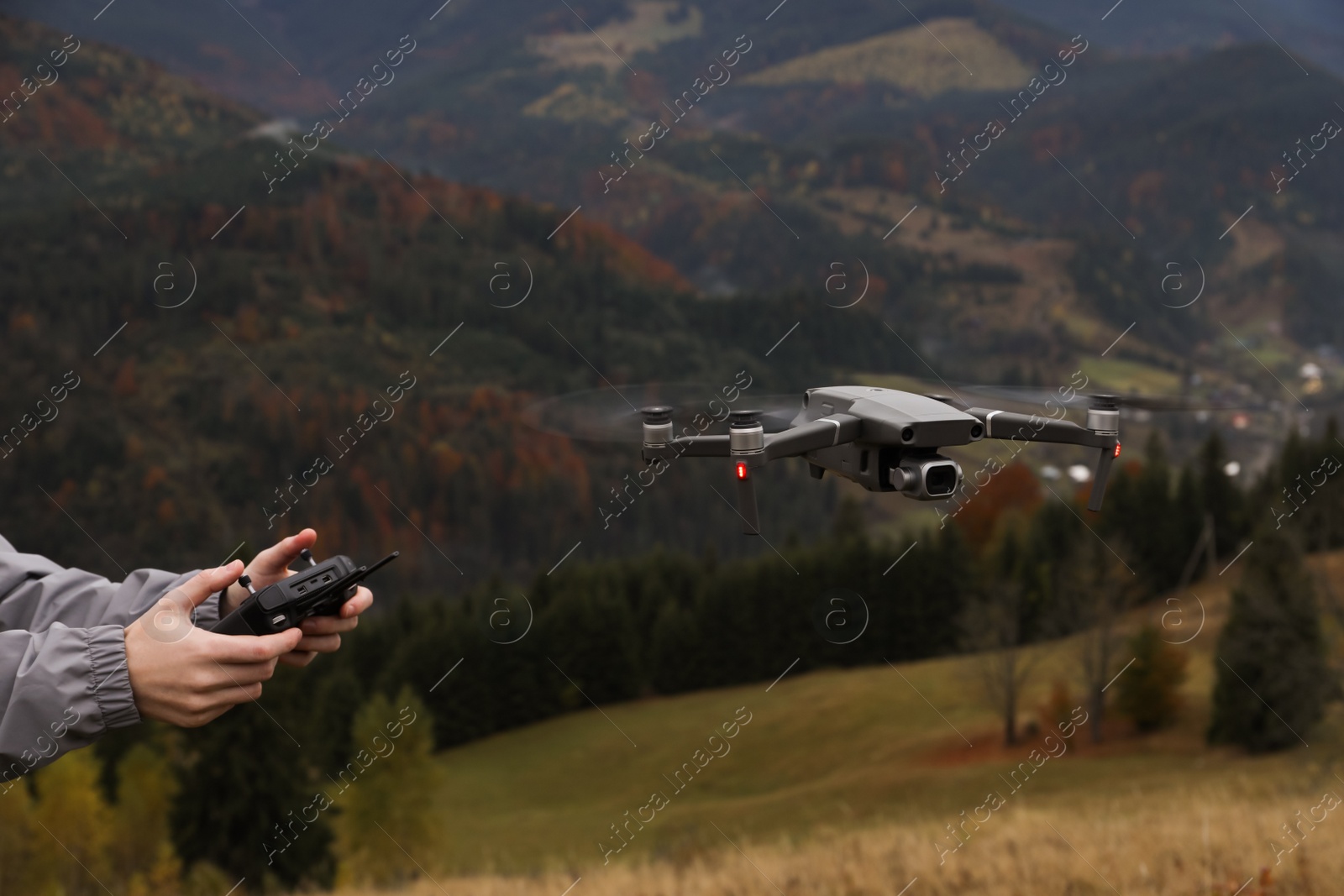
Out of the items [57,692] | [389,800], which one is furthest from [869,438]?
[389,800]

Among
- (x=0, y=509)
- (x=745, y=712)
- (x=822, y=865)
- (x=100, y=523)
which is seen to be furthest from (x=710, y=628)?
(x=0, y=509)

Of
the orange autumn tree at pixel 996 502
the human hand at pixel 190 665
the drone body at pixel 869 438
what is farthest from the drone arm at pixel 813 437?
A: the orange autumn tree at pixel 996 502

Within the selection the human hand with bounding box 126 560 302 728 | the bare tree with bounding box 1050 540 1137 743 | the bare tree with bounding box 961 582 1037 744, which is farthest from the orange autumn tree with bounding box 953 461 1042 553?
the human hand with bounding box 126 560 302 728

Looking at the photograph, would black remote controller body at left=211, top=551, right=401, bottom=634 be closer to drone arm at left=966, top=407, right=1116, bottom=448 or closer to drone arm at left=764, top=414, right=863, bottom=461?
drone arm at left=764, top=414, right=863, bottom=461

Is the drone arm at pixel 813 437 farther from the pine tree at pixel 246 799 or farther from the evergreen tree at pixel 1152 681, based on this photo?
the evergreen tree at pixel 1152 681

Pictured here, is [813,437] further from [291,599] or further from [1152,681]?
[1152,681]
